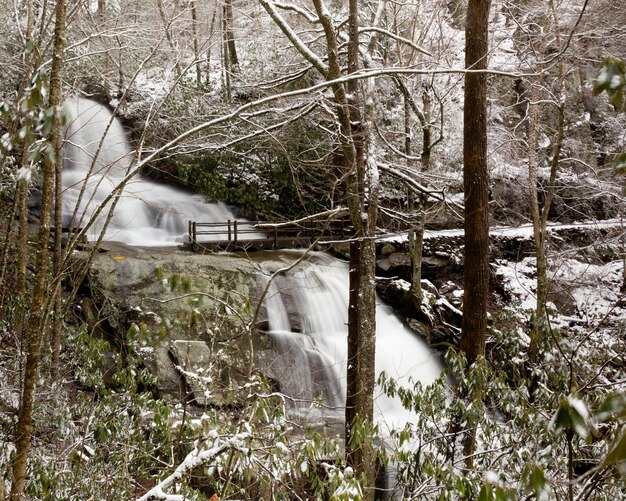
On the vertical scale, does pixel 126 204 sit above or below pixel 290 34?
below

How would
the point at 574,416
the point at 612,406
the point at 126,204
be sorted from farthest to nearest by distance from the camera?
the point at 126,204, the point at 574,416, the point at 612,406

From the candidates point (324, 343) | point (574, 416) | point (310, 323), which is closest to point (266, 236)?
point (310, 323)

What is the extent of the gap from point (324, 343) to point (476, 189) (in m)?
6.43

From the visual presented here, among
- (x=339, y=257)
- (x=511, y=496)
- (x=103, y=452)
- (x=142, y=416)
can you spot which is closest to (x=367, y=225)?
(x=142, y=416)

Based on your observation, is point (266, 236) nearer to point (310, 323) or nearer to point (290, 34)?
point (310, 323)

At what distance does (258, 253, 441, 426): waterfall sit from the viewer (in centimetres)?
1083

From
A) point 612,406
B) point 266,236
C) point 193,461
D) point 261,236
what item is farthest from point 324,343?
point 612,406

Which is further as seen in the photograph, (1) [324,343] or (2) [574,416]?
(1) [324,343]

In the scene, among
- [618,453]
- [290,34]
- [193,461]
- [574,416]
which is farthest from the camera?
[290,34]

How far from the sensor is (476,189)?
6.55 meters

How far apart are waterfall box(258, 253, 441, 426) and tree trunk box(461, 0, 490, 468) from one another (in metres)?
4.22

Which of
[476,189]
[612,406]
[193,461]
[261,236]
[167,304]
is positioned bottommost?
[193,461]

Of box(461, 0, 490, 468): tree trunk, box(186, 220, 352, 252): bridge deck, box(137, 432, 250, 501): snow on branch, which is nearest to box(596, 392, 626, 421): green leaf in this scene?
box(137, 432, 250, 501): snow on branch

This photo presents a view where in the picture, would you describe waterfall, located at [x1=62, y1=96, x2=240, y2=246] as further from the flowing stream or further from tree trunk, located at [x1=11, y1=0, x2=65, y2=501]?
tree trunk, located at [x1=11, y1=0, x2=65, y2=501]
